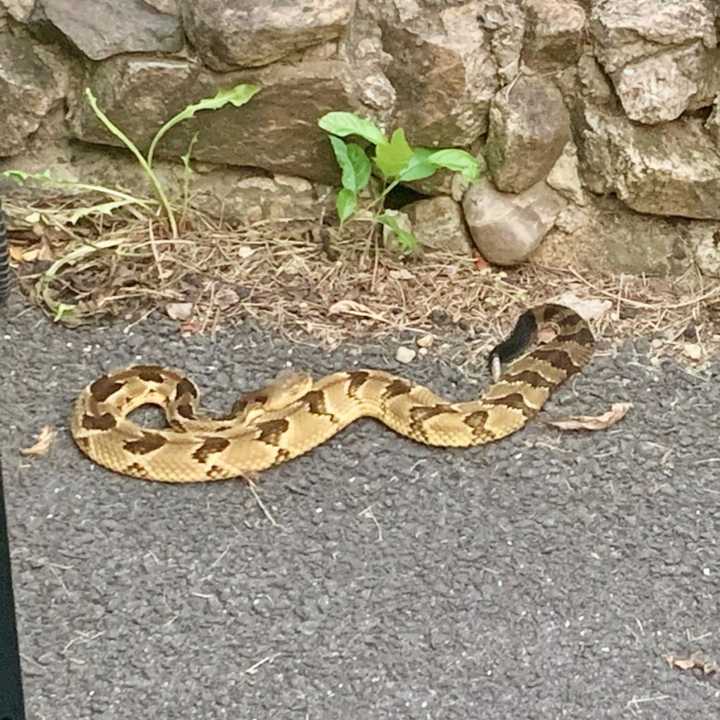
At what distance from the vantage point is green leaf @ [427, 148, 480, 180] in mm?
4789

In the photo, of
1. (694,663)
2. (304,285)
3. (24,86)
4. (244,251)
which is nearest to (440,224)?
(304,285)

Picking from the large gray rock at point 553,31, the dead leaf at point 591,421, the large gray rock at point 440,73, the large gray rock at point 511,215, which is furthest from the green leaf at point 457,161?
the dead leaf at point 591,421

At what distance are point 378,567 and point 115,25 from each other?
88.1 inches

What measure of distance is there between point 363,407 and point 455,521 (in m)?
0.57

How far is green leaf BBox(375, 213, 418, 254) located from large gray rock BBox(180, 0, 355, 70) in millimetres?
678

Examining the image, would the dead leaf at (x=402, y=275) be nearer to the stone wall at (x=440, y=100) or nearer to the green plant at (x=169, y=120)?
the stone wall at (x=440, y=100)

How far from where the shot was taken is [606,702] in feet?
11.3

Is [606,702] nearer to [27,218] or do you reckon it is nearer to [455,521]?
[455,521]

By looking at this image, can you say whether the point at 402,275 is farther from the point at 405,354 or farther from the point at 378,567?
the point at 378,567

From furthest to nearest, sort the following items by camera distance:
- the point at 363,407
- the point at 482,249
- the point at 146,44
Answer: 1. the point at 482,249
2. the point at 146,44
3. the point at 363,407

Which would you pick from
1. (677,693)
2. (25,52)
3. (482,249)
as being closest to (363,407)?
(482,249)

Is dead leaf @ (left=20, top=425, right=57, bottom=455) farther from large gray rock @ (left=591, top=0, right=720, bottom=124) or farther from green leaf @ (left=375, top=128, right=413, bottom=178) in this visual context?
large gray rock @ (left=591, top=0, right=720, bottom=124)

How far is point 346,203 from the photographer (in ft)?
16.2

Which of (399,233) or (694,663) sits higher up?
(399,233)
